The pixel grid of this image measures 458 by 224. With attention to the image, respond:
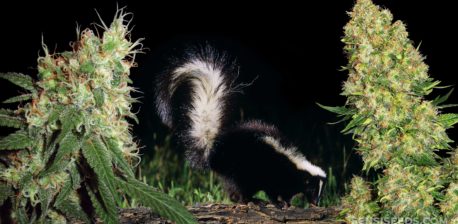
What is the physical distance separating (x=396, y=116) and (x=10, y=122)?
1.60m

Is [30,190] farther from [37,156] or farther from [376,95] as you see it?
[376,95]

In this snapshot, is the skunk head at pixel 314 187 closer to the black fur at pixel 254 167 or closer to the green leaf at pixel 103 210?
the black fur at pixel 254 167

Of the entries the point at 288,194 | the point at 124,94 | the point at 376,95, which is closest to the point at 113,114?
the point at 124,94

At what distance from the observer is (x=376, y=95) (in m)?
2.35

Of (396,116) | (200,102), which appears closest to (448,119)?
(396,116)

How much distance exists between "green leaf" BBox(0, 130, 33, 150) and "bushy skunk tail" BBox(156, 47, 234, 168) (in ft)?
8.22

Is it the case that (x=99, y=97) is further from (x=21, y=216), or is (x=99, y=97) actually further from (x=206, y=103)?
(x=206, y=103)

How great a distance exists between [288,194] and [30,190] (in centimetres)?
372

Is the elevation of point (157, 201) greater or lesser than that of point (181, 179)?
lesser

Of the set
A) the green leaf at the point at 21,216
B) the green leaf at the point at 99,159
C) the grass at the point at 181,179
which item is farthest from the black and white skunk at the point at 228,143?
the green leaf at the point at 99,159

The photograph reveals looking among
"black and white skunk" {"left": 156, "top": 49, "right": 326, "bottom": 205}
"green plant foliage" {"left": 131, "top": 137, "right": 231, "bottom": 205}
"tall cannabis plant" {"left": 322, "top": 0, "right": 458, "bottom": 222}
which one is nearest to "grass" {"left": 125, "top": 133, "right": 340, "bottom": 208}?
"green plant foliage" {"left": 131, "top": 137, "right": 231, "bottom": 205}

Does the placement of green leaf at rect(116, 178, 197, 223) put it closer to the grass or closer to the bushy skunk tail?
the grass

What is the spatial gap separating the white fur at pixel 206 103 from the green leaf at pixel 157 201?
115 inches

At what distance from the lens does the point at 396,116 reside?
2.34m
